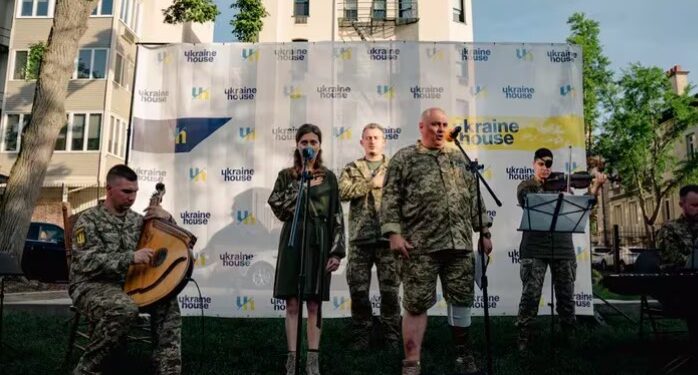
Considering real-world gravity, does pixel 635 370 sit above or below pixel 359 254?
below

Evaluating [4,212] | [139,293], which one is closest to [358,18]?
[4,212]

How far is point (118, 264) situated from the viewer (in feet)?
12.1

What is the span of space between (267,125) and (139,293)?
3634 millimetres

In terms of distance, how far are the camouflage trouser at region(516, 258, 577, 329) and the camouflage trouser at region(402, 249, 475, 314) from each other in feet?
5.65

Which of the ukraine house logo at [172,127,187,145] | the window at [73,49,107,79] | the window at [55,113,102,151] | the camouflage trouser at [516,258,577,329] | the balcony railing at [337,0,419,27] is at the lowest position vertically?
the camouflage trouser at [516,258,577,329]

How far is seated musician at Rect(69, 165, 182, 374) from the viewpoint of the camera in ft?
11.8

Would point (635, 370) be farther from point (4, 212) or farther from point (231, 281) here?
point (4, 212)

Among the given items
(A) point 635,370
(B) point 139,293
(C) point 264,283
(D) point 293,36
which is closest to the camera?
(B) point 139,293

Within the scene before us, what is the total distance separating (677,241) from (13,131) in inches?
1006

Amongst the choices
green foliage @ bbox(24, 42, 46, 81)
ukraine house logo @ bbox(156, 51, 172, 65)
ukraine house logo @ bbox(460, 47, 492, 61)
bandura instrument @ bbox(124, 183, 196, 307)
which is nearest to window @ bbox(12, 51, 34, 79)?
green foliage @ bbox(24, 42, 46, 81)

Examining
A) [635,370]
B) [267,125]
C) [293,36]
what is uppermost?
[293,36]

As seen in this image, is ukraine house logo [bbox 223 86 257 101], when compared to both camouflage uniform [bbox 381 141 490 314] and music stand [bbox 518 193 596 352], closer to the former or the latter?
camouflage uniform [bbox 381 141 490 314]

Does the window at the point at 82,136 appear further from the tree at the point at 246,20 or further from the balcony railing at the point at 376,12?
the balcony railing at the point at 376,12

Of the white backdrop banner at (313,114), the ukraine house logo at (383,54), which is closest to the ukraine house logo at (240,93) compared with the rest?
the white backdrop banner at (313,114)
